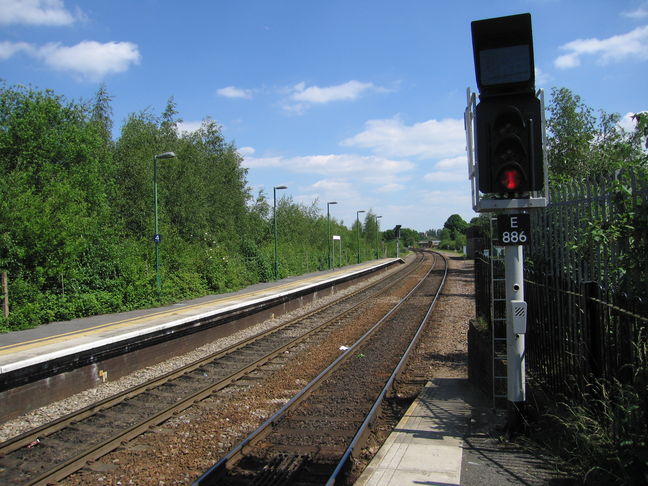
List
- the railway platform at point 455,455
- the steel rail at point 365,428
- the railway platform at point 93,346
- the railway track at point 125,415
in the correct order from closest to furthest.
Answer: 1. the railway platform at point 455,455
2. the steel rail at point 365,428
3. the railway track at point 125,415
4. the railway platform at point 93,346

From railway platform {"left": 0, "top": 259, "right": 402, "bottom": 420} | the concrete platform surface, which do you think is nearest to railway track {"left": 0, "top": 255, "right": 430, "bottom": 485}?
railway platform {"left": 0, "top": 259, "right": 402, "bottom": 420}

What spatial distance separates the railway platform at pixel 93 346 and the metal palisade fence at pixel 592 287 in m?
7.70

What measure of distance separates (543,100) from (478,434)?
3550 millimetres

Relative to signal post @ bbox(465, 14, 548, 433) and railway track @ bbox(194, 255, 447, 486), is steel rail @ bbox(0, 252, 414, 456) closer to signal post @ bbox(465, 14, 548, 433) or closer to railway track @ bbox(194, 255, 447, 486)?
railway track @ bbox(194, 255, 447, 486)

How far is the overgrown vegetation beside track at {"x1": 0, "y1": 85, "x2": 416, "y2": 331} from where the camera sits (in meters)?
14.2

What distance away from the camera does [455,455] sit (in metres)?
4.92

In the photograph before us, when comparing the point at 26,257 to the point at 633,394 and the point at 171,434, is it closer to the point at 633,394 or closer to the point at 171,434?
the point at 171,434

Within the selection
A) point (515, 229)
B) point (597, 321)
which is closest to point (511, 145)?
point (515, 229)

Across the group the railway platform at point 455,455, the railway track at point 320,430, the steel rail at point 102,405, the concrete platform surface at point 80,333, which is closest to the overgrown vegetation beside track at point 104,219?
the concrete platform surface at point 80,333

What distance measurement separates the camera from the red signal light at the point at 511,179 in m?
4.98

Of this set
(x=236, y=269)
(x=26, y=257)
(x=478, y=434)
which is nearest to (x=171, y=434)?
(x=478, y=434)

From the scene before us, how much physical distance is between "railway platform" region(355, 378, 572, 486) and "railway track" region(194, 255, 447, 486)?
1.91ft

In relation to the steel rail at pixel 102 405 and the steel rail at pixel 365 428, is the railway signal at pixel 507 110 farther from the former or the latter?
the steel rail at pixel 102 405

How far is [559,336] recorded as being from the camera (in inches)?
224
